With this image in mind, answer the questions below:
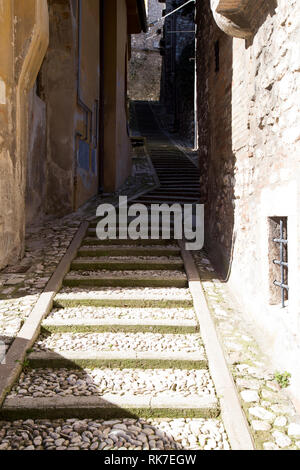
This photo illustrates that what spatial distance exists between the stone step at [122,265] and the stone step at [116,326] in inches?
45.7

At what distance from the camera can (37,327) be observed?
306 centimetres

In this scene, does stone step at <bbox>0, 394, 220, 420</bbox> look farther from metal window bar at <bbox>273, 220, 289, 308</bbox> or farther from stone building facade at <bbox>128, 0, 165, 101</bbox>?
stone building facade at <bbox>128, 0, 165, 101</bbox>

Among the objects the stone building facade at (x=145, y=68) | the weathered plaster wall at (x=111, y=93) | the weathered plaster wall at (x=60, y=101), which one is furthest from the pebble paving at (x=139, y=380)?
the stone building facade at (x=145, y=68)

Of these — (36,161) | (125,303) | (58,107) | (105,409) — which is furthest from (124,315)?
(58,107)

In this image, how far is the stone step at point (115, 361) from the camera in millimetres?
2746

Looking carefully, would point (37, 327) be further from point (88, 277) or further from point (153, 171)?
point (153, 171)

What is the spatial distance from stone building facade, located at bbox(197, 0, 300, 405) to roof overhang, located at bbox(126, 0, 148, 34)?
5894 millimetres

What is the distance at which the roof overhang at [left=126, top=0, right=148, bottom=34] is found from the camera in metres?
9.57

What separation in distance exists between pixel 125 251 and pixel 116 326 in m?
1.60

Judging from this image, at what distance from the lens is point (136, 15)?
10289mm

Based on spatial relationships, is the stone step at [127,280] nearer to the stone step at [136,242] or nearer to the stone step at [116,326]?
the stone step at [116,326]

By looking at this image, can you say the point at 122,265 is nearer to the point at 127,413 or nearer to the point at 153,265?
the point at 153,265

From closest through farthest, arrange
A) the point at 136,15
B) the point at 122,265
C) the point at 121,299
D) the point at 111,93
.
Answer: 1. the point at 121,299
2. the point at 122,265
3. the point at 111,93
4. the point at 136,15

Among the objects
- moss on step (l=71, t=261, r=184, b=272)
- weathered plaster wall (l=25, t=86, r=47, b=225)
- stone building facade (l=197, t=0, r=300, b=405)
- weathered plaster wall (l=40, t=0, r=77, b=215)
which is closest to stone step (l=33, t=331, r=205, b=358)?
stone building facade (l=197, t=0, r=300, b=405)
